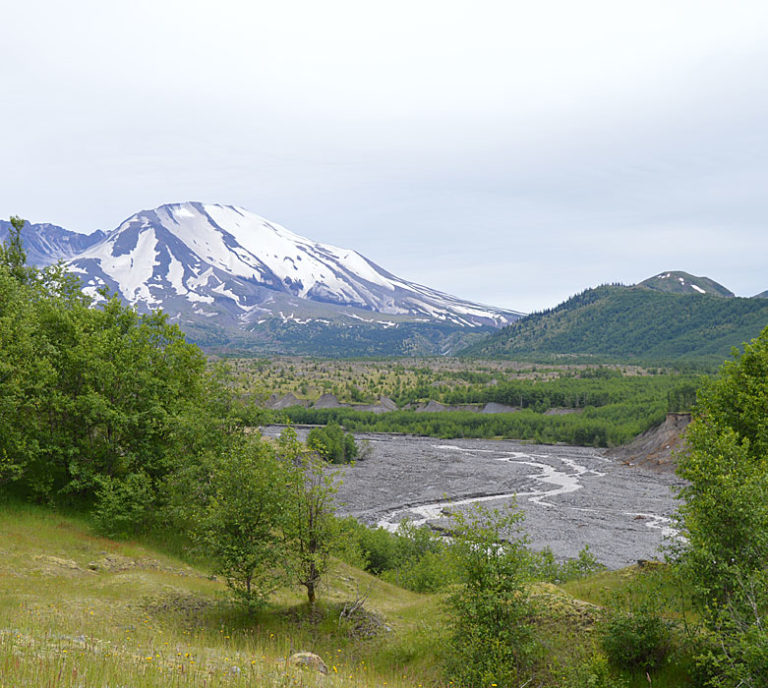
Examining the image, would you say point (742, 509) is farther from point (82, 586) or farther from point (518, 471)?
point (518, 471)

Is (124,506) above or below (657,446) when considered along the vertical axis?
above

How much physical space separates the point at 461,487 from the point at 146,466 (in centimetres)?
5729

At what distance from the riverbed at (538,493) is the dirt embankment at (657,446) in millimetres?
2591

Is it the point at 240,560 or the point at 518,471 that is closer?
the point at 240,560

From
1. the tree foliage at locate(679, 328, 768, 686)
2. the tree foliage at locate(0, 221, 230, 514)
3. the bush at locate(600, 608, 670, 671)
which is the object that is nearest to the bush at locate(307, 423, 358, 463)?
the tree foliage at locate(0, 221, 230, 514)

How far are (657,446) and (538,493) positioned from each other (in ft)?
119

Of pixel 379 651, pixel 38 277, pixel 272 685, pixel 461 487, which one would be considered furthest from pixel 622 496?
pixel 272 685

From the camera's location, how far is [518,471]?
9725cm

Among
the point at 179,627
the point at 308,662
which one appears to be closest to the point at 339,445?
the point at 179,627

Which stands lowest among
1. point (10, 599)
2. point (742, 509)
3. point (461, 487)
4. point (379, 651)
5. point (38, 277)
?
point (461, 487)

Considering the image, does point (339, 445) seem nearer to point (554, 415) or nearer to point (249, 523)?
point (554, 415)

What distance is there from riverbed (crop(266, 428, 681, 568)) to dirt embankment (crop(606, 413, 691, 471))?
259 cm

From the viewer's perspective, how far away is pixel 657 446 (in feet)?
342

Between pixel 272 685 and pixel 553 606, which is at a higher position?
pixel 272 685
